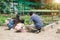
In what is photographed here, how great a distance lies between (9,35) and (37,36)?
1360 mm

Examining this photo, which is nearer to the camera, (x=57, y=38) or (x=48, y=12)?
(x=57, y=38)

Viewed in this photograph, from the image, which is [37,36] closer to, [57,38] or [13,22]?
[57,38]

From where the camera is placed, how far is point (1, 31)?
564 inches

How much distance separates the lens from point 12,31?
14.2 m

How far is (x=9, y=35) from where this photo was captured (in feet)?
42.6

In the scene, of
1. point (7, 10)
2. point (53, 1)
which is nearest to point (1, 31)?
point (7, 10)

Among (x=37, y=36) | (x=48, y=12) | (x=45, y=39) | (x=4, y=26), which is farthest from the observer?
(x=48, y=12)

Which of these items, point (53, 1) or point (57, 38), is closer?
point (57, 38)

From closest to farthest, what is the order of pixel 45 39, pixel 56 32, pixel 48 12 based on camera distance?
pixel 45 39 → pixel 56 32 → pixel 48 12

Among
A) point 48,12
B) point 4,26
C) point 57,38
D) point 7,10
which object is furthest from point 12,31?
point 48,12

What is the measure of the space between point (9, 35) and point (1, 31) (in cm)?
144

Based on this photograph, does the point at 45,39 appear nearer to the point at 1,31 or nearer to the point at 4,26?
the point at 1,31

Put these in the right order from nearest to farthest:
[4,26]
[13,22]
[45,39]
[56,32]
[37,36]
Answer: [45,39] < [37,36] < [56,32] < [13,22] < [4,26]

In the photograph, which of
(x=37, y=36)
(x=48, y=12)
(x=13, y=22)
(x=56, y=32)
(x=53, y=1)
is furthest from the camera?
(x=53, y=1)
